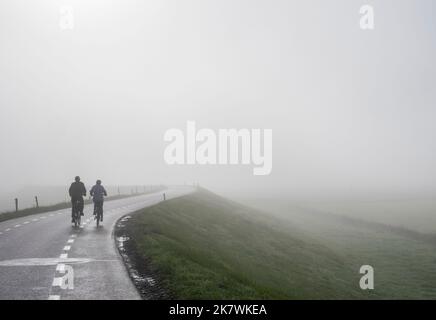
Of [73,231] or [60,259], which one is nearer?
[60,259]

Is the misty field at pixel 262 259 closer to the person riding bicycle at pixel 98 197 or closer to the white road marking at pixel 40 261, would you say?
the person riding bicycle at pixel 98 197

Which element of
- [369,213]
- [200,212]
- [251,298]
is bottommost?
[369,213]

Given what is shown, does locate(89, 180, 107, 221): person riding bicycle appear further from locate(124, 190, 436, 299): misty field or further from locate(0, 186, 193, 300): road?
locate(0, 186, 193, 300): road

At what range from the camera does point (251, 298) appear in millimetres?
12781

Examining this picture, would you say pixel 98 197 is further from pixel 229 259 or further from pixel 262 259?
pixel 262 259

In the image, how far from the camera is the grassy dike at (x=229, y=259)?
14289 mm

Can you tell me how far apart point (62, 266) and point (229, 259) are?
12.6m

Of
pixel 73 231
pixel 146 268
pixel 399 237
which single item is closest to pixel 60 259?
pixel 146 268

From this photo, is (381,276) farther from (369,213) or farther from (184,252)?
(369,213)

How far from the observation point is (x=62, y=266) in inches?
601

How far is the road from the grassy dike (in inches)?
47.9

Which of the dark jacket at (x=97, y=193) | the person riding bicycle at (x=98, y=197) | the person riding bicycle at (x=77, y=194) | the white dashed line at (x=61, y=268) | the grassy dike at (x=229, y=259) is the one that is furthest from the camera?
the dark jacket at (x=97, y=193)

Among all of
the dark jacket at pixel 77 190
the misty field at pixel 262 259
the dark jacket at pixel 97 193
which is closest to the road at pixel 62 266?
the misty field at pixel 262 259
